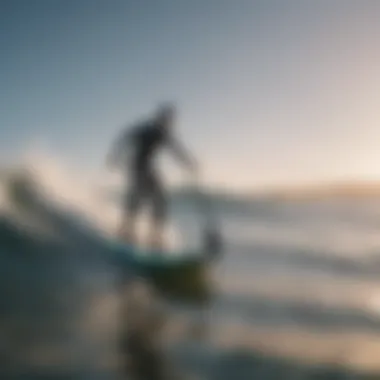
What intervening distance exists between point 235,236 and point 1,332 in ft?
2.73

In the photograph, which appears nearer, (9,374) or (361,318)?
(9,374)

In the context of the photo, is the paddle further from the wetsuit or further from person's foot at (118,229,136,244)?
person's foot at (118,229,136,244)

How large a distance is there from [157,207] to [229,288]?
37 centimetres

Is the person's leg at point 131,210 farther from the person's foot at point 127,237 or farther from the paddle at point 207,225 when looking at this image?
the paddle at point 207,225

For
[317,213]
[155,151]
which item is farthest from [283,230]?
[155,151]

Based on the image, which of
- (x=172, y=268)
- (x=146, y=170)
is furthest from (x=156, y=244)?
(x=146, y=170)

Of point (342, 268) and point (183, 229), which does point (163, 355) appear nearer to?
point (183, 229)

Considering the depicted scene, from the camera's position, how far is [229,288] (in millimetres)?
2238

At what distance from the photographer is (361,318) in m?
2.22

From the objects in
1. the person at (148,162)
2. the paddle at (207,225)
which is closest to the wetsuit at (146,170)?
the person at (148,162)

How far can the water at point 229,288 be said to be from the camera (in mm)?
2111

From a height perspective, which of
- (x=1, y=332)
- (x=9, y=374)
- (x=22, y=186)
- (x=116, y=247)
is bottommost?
(x=9, y=374)

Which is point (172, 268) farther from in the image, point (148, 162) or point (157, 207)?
point (148, 162)

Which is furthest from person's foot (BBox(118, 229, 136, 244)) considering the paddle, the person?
the paddle
